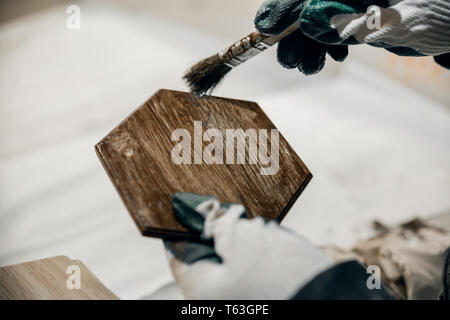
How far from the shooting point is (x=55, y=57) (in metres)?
1.61

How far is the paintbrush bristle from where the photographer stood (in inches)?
25.3

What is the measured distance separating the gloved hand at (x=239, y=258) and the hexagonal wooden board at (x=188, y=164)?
0.02 meters

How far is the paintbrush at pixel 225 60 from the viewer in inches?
23.4

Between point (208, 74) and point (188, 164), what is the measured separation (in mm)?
157

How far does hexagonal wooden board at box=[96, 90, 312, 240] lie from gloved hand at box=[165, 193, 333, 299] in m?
0.02

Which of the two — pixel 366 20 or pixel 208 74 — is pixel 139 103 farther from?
pixel 366 20

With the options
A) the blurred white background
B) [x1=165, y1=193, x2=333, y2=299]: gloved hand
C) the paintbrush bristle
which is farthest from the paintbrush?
the blurred white background

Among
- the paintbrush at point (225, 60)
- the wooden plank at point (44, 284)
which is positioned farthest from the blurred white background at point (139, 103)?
the paintbrush at point (225, 60)

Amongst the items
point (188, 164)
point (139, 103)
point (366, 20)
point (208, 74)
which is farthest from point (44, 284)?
point (139, 103)

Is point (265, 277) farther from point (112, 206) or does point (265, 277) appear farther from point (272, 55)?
point (272, 55)

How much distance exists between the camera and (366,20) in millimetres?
525

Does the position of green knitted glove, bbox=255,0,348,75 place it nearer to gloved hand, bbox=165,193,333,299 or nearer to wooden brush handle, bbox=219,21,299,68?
wooden brush handle, bbox=219,21,299,68

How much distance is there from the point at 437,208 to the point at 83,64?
1268 mm
